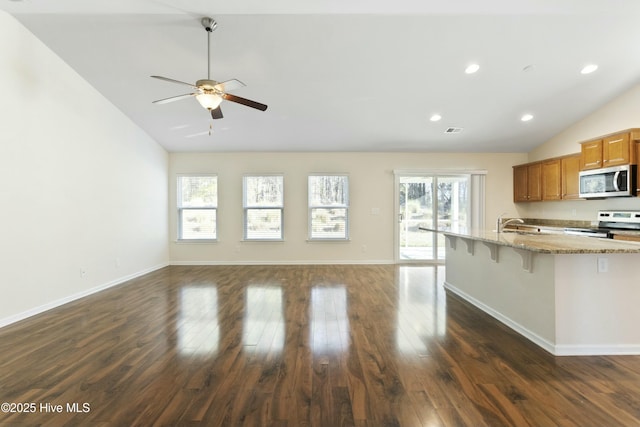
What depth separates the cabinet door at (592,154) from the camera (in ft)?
15.1

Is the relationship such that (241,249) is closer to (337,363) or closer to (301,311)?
A: (301,311)

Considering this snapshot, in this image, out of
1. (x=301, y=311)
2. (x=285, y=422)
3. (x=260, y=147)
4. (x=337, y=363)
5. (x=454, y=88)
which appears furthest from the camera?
(x=260, y=147)

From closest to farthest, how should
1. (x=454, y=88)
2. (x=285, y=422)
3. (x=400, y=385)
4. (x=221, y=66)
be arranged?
1. (x=285, y=422)
2. (x=400, y=385)
3. (x=221, y=66)
4. (x=454, y=88)

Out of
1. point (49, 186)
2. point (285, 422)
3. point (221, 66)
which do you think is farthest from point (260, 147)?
point (285, 422)

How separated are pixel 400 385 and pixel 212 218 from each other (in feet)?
18.2

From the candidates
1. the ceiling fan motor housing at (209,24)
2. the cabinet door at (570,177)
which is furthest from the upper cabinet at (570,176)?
the ceiling fan motor housing at (209,24)

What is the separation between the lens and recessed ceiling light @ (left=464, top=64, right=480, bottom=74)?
12.5 ft

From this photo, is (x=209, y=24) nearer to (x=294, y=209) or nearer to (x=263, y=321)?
(x=263, y=321)

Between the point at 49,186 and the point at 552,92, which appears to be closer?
the point at 49,186

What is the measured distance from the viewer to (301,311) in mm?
3473

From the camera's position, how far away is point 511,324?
2994 millimetres

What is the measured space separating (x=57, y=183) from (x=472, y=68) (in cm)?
557

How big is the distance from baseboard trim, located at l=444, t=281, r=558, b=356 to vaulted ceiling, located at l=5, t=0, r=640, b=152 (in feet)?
9.55

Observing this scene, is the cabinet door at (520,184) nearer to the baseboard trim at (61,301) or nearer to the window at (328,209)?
the window at (328,209)
